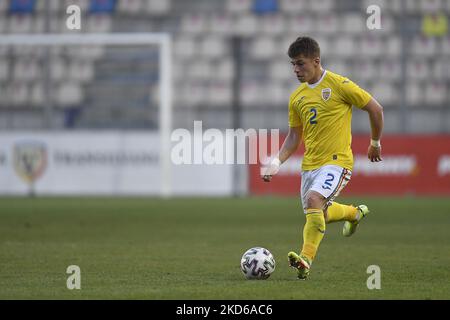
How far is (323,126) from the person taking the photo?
28.7 feet

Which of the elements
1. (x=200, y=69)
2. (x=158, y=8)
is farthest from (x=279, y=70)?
(x=158, y=8)

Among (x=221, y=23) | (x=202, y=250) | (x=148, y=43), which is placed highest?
(x=221, y=23)

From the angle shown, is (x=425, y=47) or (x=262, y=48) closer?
(x=425, y=47)

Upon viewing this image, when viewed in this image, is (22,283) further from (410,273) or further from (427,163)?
(427,163)

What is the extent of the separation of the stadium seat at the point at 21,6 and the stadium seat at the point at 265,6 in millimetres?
6765

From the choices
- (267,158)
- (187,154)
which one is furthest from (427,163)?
(187,154)

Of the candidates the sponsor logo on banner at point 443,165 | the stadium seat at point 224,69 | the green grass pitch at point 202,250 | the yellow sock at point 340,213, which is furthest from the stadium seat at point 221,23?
the yellow sock at point 340,213

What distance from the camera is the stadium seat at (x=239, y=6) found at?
2995cm

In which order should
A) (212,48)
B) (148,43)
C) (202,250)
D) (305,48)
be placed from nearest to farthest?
(305,48) < (202,250) < (148,43) < (212,48)

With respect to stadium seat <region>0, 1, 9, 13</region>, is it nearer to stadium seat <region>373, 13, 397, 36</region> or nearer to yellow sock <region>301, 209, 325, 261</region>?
stadium seat <region>373, 13, 397, 36</region>

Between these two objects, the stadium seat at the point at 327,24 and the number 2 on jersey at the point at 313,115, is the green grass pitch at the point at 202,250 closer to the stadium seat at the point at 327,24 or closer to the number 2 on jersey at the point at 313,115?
the number 2 on jersey at the point at 313,115

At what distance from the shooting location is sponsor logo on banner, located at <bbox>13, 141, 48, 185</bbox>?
24297mm

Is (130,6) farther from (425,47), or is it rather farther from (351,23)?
(425,47)

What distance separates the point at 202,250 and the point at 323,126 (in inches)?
131
